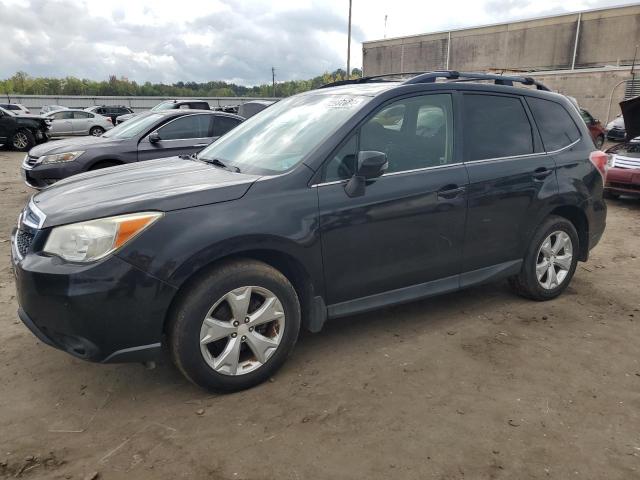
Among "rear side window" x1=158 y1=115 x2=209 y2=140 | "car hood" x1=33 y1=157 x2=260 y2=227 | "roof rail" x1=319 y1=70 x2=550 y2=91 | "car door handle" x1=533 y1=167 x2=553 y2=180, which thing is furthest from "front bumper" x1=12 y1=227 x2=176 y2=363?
"rear side window" x1=158 y1=115 x2=209 y2=140

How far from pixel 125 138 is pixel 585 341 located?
22.7 feet

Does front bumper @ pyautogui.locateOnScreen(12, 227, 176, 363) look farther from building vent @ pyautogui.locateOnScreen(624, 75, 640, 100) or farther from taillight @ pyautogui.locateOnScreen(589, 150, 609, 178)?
building vent @ pyautogui.locateOnScreen(624, 75, 640, 100)

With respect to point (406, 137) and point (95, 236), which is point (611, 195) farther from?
point (95, 236)

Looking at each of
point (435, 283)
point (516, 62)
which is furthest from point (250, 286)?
point (516, 62)

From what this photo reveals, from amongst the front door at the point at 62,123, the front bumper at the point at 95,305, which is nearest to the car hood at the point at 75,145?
the front bumper at the point at 95,305

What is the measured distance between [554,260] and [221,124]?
6244 millimetres

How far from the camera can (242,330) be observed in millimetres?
2879

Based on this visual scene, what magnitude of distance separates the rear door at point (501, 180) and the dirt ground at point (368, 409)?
0.58 metres

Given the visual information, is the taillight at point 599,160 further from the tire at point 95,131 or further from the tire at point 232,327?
the tire at point 95,131

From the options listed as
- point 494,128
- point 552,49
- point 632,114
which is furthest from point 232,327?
point 552,49

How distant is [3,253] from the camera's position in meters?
5.65

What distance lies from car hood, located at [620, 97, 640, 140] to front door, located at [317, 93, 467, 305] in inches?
168

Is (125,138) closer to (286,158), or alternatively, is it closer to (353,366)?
(286,158)

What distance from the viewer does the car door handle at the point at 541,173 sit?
13.2ft
